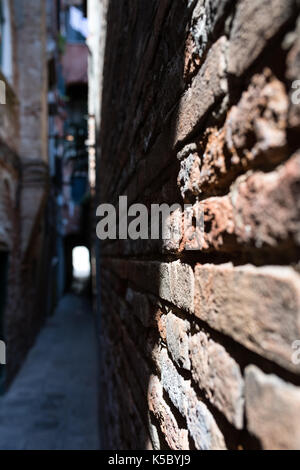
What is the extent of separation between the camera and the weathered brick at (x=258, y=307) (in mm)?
474

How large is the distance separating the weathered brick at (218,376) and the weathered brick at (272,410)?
38 millimetres

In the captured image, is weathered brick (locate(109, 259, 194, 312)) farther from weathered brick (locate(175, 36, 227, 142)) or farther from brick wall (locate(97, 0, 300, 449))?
weathered brick (locate(175, 36, 227, 142))

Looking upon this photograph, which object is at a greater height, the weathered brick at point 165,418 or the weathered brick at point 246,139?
the weathered brick at point 246,139

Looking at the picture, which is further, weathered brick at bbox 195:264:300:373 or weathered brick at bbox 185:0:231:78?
weathered brick at bbox 185:0:231:78

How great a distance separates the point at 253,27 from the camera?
55 cm

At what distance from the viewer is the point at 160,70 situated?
1.17m

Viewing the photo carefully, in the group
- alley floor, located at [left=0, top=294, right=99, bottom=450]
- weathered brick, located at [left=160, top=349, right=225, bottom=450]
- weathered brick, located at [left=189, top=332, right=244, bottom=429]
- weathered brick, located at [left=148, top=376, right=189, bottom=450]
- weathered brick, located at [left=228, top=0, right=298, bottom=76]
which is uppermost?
weathered brick, located at [left=228, top=0, right=298, bottom=76]

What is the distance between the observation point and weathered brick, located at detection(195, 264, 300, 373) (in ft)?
1.56

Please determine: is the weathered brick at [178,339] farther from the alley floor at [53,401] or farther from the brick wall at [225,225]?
the alley floor at [53,401]

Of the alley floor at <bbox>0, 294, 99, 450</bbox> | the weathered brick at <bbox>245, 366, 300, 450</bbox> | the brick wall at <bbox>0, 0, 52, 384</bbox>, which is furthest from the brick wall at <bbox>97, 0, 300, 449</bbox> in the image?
the brick wall at <bbox>0, 0, 52, 384</bbox>

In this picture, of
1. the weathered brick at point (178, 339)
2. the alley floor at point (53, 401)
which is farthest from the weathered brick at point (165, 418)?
the alley floor at point (53, 401)

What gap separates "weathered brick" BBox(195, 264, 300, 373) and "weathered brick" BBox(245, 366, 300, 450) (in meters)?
0.03
